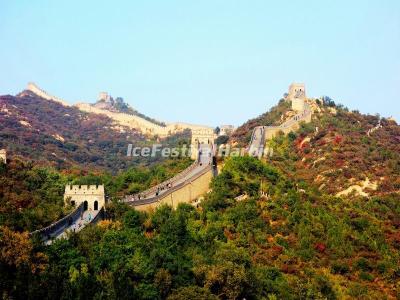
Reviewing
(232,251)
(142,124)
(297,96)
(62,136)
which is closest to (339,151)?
(297,96)

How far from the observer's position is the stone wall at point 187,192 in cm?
4654

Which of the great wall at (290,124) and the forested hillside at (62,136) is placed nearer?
the great wall at (290,124)

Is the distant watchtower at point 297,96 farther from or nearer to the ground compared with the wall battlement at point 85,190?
farther from the ground

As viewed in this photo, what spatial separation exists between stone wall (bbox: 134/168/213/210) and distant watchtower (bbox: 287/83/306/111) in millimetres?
28723

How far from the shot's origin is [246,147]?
67.0 meters

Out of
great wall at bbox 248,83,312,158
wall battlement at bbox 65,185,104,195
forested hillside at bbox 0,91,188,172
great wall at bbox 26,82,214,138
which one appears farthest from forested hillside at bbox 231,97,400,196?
great wall at bbox 26,82,214,138

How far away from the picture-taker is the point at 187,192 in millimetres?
49438

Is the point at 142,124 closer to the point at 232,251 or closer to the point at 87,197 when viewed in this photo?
the point at 87,197

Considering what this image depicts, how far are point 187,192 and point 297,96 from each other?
35948mm

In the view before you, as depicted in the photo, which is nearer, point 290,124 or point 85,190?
point 85,190

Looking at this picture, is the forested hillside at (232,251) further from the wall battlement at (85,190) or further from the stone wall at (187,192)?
the wall battlement at (85,190)

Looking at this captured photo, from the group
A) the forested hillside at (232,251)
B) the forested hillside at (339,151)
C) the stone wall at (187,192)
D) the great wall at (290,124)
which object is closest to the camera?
the forested hillside at (232,251)

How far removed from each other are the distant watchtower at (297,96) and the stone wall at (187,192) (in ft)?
94.2

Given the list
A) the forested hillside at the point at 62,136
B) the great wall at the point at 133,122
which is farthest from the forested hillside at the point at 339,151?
the great wall at the point at 133,122
